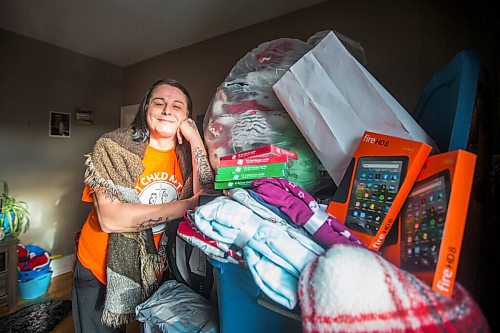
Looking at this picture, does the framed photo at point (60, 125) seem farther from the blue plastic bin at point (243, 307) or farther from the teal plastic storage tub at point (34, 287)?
the blue plastic bin at point (243, 307)

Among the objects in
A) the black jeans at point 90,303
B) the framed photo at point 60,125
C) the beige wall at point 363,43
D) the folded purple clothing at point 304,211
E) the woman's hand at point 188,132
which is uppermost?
the beige wall at point 363,43

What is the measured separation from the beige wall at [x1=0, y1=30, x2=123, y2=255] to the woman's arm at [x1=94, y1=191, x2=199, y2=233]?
422 millimetres

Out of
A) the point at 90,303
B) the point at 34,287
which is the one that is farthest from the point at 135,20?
the point at 34,287

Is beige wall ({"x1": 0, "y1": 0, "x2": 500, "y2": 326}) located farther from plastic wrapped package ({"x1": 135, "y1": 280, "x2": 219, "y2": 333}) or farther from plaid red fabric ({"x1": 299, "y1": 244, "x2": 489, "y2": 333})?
plastic wrapped package ({"x1": 135, "y1": 280, "x2": 219, "y2": 333})

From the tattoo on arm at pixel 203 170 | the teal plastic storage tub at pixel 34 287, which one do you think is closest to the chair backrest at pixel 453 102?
the tattoo on arm at pixel 203 170

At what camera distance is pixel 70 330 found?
1.21 metres

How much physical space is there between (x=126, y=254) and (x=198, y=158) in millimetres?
321

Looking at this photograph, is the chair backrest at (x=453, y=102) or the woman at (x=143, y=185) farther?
Result: the woman at (x=143, y=185)

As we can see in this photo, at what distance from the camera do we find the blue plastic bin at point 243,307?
1.27 ft

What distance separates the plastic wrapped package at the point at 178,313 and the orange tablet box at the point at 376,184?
1.15 feet

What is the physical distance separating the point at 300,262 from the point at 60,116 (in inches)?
56.3

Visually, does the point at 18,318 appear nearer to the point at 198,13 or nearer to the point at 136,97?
the point at 136,97

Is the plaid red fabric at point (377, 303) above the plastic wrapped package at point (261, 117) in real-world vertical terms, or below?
below

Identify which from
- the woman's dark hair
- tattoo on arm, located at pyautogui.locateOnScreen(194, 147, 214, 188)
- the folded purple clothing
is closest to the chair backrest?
the folded purple clothing
